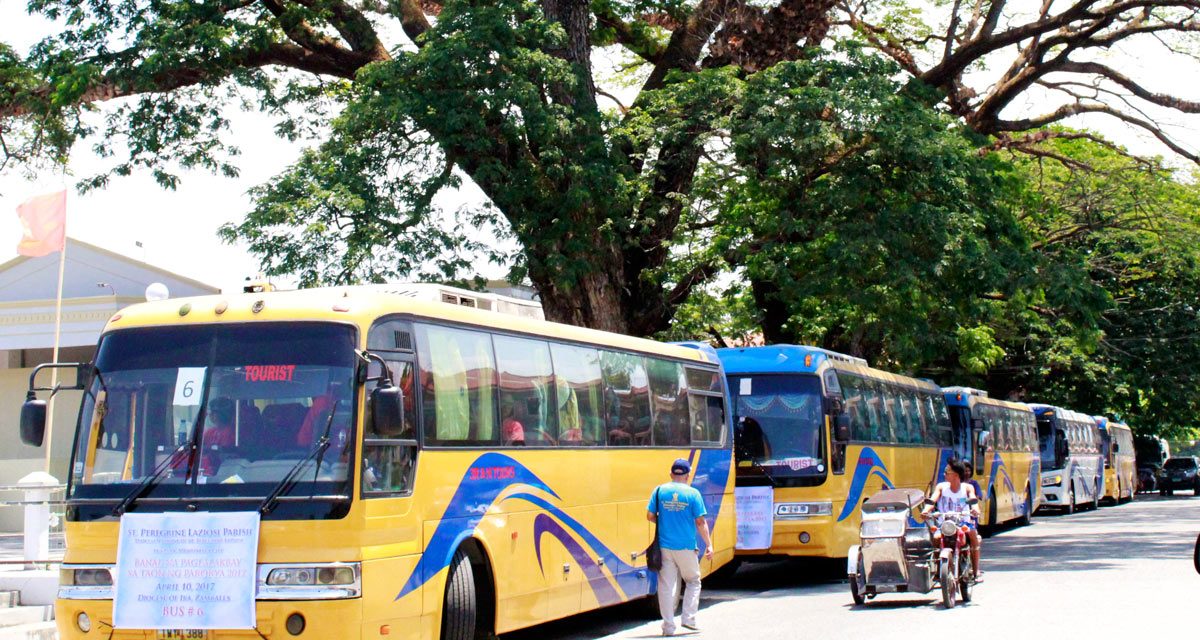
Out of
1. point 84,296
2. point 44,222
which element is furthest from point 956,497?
→ point 84,296

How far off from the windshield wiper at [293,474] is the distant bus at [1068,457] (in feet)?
98.0

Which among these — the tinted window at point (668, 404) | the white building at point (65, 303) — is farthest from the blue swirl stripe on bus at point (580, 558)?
the white building at point (65, 303)

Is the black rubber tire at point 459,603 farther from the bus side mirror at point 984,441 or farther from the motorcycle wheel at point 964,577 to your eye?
the bus side mirror at point 984,441

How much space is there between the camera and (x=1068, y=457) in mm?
37406

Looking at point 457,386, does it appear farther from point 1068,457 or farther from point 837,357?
point 1068,457

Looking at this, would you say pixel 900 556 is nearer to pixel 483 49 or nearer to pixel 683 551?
pixel 683 551

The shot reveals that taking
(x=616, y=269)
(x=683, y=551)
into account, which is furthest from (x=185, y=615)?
(x=616, y=269)

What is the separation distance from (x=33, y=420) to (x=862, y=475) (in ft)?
39.6

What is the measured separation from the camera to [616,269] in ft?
74.6

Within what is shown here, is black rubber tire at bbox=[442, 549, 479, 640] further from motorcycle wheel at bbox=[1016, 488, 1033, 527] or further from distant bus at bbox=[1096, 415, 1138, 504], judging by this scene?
distant bus at bbox=[1096, 415, 1138, 504]

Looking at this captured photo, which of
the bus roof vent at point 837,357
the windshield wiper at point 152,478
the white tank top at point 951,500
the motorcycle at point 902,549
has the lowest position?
the motorcycle at point 902,549

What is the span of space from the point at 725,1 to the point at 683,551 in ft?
47.5

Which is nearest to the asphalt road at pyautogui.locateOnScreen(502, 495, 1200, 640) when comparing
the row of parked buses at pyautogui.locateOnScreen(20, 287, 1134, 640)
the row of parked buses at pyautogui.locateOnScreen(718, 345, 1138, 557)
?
the row of parked buses at pyautogui.locateOnScreen(718, 345, 1138, 557)

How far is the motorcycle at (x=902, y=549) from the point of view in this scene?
1386 centimetres
